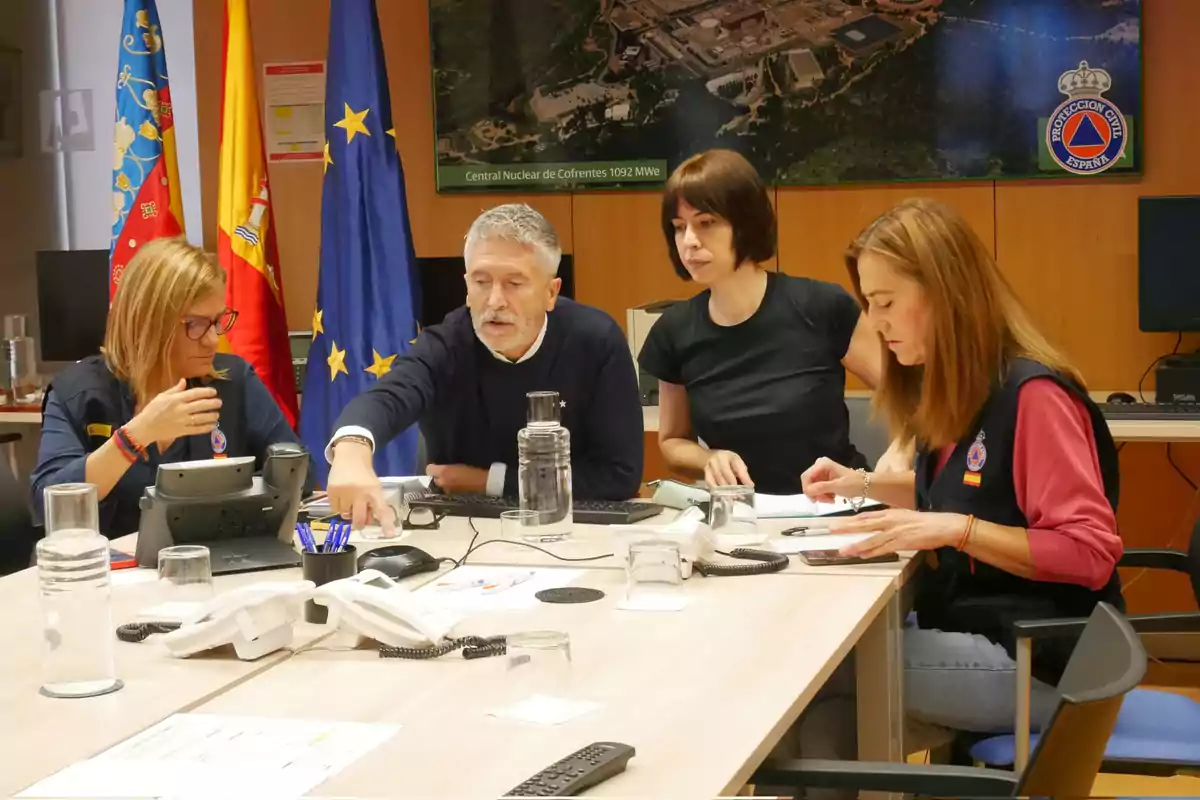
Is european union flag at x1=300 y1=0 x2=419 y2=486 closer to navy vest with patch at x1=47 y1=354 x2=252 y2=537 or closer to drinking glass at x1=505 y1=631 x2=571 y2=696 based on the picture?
navy vest with patch at x1=47 y1=354 x2=252 y2=537

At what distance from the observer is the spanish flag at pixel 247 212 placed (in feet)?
15.4

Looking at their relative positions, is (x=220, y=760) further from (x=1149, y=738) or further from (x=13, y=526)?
(x=13, y=526)

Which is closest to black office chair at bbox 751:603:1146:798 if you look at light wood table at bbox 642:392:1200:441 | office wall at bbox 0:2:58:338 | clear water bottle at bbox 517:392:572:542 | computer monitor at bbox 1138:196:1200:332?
clear water bottle at bbox 517:392:572:542

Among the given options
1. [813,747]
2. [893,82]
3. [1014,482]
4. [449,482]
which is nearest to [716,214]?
[449,482]

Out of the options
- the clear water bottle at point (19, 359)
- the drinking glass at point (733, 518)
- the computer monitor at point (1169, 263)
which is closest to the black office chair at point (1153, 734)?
the drinking glass at point (733, 518)

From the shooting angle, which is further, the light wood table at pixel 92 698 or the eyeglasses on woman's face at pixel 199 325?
the eyeglasses on woman's face at pixel 199 325

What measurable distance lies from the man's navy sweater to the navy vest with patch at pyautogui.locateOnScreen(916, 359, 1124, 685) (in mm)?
850

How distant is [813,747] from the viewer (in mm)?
2273

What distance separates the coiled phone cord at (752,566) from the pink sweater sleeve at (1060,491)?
403mm

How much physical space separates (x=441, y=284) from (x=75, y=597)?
10.9 feet

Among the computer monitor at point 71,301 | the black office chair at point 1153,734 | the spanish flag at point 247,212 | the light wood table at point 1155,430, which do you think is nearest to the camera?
the black office chair at point 1153,734

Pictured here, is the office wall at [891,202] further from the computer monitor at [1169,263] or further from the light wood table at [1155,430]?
the light wood table at [1155,430]

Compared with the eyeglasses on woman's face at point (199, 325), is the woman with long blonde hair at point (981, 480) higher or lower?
lower

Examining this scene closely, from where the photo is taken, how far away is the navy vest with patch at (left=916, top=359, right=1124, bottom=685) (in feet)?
7.32
